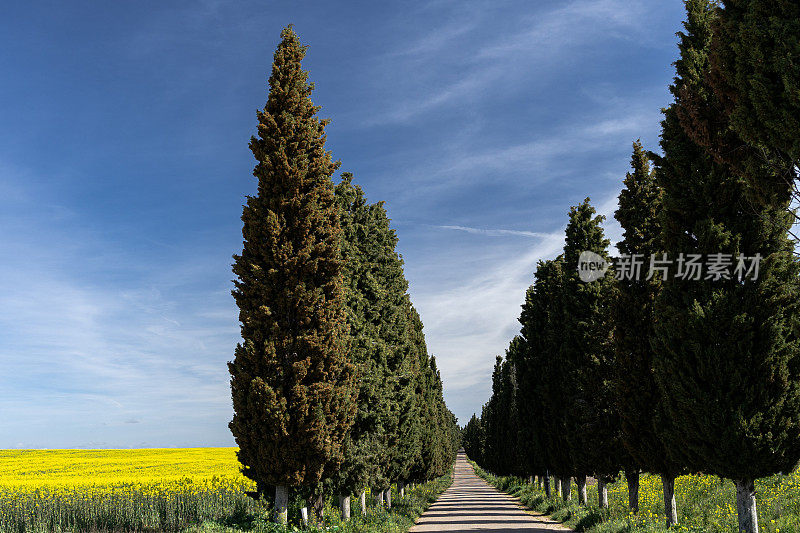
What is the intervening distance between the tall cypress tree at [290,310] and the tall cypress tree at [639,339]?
9.92 metres

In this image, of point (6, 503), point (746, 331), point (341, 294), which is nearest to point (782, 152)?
point (746, 331)

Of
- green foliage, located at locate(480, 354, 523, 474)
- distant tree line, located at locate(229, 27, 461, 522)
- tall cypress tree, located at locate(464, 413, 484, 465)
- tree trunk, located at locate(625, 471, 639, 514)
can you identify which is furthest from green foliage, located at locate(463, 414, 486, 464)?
distant tree line, located at locate(229, 27, 461, 522)

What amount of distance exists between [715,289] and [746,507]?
491 cm

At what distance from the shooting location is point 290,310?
14.8 meters

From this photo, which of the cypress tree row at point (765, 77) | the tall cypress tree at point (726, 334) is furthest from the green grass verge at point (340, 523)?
the cypress tree row at point (765, 77)

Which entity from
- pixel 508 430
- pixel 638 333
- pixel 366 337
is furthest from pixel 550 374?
pixel 508 430

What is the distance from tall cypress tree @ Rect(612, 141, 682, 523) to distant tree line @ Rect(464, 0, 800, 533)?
48mm

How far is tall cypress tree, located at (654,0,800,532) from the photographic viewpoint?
1208 centimetres

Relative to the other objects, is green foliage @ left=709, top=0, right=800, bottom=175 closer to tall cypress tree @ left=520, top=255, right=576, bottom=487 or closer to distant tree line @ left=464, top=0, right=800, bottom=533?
distant tree line @ left=464, top=0, right=800, bottom=533

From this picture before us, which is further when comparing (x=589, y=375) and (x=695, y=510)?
(x=589, y=375)

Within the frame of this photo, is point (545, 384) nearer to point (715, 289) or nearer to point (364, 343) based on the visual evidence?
point (364, 343)

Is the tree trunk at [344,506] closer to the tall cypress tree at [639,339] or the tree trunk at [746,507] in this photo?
the tall cypress tree at [639,339]

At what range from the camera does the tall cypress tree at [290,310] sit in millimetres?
14039

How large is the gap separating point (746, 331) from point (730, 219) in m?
2.96
